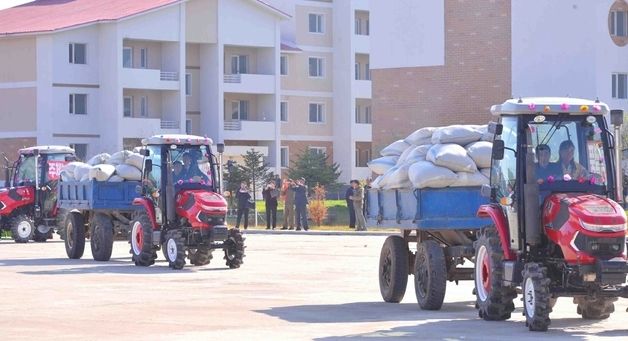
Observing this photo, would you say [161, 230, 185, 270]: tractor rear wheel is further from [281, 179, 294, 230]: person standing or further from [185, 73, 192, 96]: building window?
[185, 73, 192, 96]: building window

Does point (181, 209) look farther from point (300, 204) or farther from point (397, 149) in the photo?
point (300, 204)

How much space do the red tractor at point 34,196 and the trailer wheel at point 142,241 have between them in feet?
36.2

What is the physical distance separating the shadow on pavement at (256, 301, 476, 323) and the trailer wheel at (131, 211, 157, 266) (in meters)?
8.91

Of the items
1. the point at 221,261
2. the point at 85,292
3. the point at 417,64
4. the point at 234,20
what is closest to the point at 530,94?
the point at 417,64

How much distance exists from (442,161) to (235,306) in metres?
3.40

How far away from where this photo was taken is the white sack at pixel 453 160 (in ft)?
66.8

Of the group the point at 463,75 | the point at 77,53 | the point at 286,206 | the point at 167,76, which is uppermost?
the point at 77,53

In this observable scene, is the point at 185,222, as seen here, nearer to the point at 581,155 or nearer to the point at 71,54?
the point at 581,155

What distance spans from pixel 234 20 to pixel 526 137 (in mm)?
65589

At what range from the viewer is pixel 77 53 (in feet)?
259

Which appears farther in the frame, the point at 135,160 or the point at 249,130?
the point at 249,130

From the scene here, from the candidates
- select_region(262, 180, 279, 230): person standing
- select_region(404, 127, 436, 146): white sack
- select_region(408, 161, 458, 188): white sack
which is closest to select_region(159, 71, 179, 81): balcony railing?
select_region(262, 180, 279, 230): person standing

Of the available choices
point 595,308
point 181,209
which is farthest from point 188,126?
point 595,308

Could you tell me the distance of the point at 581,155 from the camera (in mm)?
18094
